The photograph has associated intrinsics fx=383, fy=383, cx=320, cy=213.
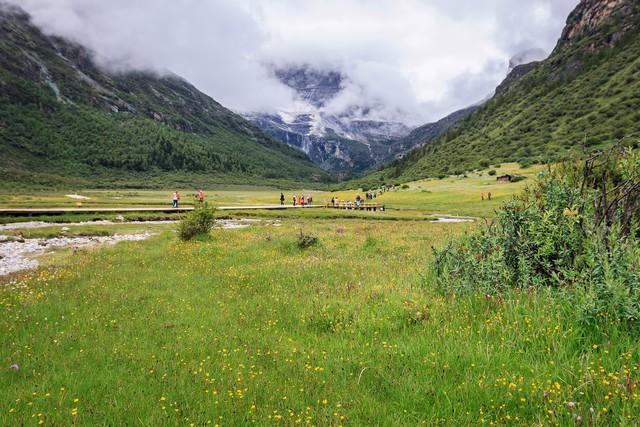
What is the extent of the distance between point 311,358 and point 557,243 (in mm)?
6079

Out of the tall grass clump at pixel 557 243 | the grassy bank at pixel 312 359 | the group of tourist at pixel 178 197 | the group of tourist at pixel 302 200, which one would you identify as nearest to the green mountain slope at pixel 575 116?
the group of tourist at pixel 302 200

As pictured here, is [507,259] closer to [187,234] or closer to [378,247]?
[378,247]

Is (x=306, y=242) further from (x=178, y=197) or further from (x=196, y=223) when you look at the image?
(x=178, y=197)

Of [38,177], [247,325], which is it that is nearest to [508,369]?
[247,325]

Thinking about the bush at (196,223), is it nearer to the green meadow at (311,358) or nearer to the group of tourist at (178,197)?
the group of tourist at (178,197)

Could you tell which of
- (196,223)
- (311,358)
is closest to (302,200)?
(196,223)

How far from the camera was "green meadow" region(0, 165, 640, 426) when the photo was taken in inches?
188

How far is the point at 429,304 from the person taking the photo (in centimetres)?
836

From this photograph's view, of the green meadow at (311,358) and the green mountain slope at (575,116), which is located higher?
the green mountain slope at (575,116)

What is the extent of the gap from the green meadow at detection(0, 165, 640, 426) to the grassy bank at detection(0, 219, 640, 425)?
28 millimetres

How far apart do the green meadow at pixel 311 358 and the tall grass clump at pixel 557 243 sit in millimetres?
586

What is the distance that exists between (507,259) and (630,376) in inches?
184

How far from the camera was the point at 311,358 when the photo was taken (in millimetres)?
6492

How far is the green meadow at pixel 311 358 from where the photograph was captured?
15.7 ft
